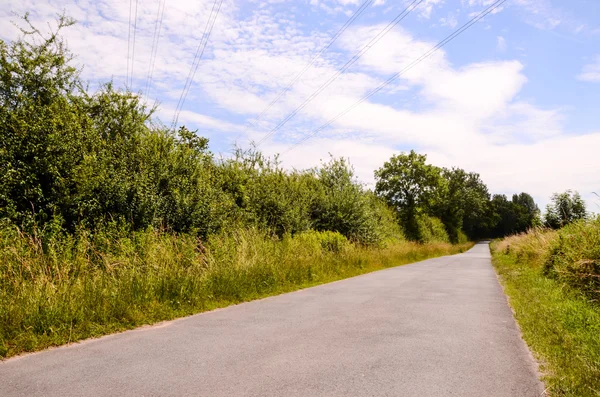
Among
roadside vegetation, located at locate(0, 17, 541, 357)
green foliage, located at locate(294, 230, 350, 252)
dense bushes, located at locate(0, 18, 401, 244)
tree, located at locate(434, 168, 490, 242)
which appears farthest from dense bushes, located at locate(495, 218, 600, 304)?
tree, located at locate(434, 168, 490, 242)

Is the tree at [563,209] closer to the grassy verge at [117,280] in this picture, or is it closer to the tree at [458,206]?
the grassy verge at [117,280]

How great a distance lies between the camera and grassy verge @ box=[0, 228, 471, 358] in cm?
579

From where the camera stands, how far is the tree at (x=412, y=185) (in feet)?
173

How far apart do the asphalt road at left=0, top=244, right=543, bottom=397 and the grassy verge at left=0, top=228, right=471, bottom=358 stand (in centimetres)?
55

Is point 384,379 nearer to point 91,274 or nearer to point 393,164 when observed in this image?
point 91,274

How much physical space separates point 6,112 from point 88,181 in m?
2.48

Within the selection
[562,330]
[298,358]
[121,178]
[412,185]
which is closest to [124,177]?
[121,178]

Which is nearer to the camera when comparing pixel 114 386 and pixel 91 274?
pixel 114 386

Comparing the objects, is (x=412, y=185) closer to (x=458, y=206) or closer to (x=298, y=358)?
(x=458, y=206)

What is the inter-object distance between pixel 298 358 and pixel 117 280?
180 inches

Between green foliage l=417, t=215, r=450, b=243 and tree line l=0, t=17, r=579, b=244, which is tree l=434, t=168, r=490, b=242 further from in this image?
tree line l=0, t=17, r=579, b=244

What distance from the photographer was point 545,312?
756 centimetres

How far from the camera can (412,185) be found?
53438 millimetres

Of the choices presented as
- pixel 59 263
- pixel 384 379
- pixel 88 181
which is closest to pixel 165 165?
pixel 88 181
